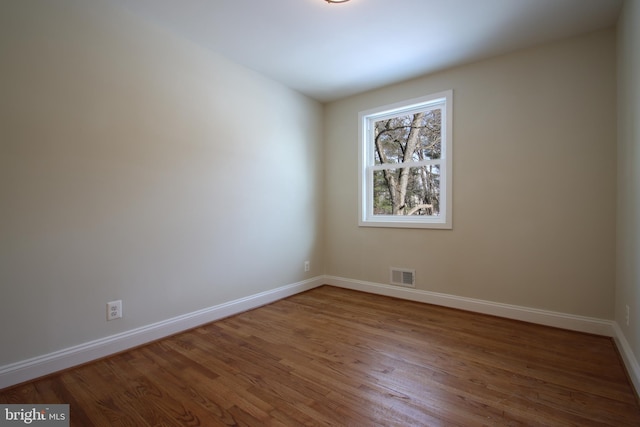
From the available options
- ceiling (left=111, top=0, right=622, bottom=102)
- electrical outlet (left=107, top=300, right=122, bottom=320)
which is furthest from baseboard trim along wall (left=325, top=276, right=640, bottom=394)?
electrical outlet (left=107, top=300, right=122, bottom=320)

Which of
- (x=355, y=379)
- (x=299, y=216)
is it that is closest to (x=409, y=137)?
(x=299, y=216)

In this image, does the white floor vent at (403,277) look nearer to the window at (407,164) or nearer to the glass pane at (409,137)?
the window at (407,164)

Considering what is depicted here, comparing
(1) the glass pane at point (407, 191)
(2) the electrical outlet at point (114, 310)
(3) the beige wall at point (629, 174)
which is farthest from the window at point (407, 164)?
(2) the electrical outlet at point (114, 310)

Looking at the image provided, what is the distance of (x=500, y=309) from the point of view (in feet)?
9.41

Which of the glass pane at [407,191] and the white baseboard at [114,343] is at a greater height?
the glass pane at [407,191]

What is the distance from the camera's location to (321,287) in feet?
13.4

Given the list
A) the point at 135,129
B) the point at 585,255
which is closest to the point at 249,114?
the point at 135,129

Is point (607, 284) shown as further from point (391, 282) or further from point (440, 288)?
point (391, 282)

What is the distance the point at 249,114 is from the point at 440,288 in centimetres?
275

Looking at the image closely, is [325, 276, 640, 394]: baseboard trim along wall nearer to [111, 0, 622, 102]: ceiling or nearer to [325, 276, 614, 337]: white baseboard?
[325, 276, 614, 337]: white baseboard

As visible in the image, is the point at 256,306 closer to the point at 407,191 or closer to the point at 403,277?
the point at 403,277

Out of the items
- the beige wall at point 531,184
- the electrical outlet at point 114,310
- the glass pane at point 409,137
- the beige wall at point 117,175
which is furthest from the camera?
the glass pane at point 409,137

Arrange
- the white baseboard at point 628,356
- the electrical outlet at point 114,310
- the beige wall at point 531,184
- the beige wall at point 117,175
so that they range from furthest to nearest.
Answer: the beige wall at point 531,184 < the electrical outlet at point 114,310 < the beige wall at point 117,175 < the white baseboard at point 628,356

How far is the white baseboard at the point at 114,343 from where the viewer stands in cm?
178
